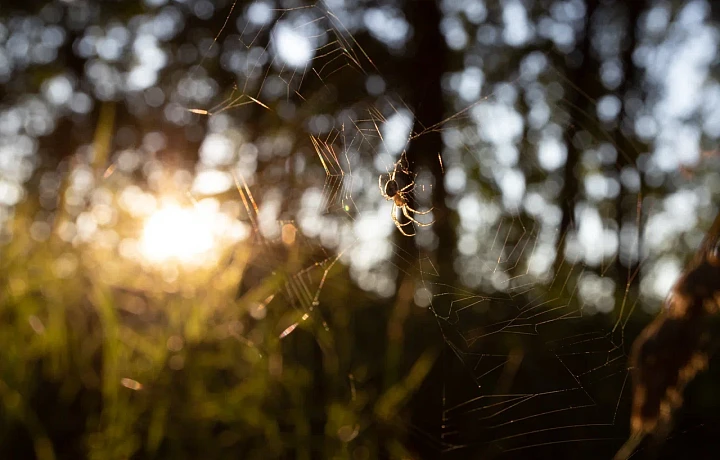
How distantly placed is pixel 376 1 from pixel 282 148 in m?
0.91

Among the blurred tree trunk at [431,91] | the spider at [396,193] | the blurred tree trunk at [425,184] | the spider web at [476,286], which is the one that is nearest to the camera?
the spider web at [476,286]

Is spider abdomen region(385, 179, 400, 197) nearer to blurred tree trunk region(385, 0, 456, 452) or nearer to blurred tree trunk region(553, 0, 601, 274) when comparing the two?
blurred tree trunk region(385, 0, 456, 452)

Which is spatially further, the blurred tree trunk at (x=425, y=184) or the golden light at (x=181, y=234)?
the golden light at (x=181, y=234)

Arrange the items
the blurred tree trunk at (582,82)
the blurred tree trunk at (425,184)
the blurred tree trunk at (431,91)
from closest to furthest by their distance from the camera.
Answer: the blurred tree trunk at (425,184)
the blurred tree trunk at (431,91)
the blurred tree trunk at (582,82)

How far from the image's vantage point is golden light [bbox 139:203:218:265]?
1575mm

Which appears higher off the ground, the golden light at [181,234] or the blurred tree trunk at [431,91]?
the blurred tree trunk at [431,91]

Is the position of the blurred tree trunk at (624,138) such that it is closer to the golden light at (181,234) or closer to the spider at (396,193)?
the spider at (396,193)

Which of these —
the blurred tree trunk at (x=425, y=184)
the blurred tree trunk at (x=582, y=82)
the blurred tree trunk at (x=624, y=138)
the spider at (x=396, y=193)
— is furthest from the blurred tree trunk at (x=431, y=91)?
the blurred tree trunk at (x=624, y=138)

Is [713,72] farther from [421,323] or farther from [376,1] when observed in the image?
[421,323]

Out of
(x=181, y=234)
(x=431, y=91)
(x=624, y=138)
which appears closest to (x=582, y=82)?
(x=624, y=138)

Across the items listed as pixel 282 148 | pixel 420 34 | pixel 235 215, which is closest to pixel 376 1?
pixel 420 34

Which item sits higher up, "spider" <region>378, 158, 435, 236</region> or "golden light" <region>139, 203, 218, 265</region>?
"spider" <region>378, 158, 435, 236</region>

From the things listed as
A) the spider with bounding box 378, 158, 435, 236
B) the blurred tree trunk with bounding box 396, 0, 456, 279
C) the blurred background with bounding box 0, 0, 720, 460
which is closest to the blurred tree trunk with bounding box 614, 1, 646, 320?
the blurred background with bounding box 0, 0, 720, 460

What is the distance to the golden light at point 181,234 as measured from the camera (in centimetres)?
158
